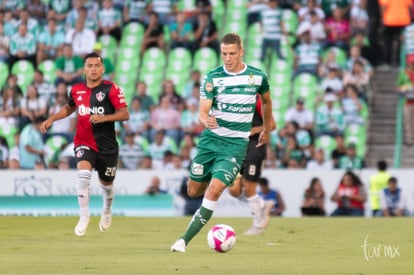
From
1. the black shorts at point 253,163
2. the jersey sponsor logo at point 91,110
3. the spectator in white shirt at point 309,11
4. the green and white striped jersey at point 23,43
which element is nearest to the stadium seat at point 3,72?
the green and white striped jersey at point 23,43

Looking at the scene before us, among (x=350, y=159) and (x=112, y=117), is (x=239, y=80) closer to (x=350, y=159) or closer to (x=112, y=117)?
(x=112, y=117)

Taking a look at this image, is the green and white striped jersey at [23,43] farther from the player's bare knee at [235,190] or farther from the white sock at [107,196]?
the white sock at [107,196]

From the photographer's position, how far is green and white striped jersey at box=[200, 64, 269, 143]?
14047 mm

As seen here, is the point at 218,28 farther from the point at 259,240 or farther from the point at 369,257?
the point at 369,257

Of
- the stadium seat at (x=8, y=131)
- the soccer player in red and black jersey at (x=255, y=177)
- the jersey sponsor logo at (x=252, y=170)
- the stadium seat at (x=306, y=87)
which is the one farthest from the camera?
the stadium seat at (x=306, y=87)

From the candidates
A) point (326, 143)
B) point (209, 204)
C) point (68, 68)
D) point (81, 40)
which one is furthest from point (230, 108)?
point (81, 40)

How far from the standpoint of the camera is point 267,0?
102 feet

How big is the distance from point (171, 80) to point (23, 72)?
3.65 meters

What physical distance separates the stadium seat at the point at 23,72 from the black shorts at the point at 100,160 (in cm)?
1308

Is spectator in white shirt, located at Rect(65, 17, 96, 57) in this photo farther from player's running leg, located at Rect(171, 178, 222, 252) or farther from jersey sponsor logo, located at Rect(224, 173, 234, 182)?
player's running leg, located at Rect(171, 178, 222, 252)

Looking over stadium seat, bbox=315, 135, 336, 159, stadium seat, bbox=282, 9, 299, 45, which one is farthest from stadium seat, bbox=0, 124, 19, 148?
stadium seat, bbox=282, 9, 299, 45

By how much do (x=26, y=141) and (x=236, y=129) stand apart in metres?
14.1

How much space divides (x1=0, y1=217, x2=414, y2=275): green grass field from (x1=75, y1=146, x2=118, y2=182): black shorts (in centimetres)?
86

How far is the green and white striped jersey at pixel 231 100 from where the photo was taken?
46.1ft
